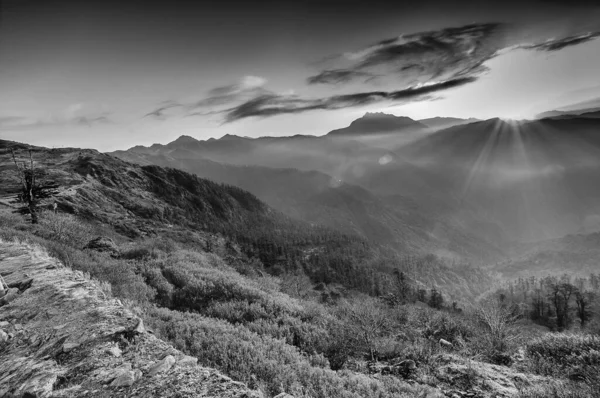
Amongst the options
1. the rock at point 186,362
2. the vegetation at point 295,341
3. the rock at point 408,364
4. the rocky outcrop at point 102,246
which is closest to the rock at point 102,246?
the rocky outcrop at point 102,246

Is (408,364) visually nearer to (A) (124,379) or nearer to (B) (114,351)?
(A) (124,379)

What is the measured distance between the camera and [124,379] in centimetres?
544

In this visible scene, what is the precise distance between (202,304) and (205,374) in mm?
11385

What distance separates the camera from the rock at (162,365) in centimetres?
571

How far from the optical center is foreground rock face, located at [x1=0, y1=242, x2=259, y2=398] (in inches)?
209

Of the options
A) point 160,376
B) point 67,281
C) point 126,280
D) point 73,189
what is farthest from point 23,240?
point 73,189

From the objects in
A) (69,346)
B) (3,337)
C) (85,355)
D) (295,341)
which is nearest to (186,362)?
(85,355)

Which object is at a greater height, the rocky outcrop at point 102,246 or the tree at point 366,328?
the rocky outcrop at point 102,246

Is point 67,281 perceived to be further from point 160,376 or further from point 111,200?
point 111,200

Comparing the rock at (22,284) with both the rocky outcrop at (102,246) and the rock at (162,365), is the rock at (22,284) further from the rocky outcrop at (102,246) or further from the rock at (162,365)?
the rocky outcrop at (102,246)

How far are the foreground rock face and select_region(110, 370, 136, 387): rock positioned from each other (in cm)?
2

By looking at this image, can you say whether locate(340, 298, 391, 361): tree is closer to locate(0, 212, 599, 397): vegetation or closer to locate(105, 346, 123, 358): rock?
locate(0, 212, 599, 397): vegetation

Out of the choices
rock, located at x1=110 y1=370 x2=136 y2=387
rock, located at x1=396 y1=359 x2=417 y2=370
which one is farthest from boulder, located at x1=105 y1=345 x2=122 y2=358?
rock, located at x1=396 y1=359 x2=417 y2=370

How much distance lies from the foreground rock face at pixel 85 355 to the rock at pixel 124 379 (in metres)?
0.02
